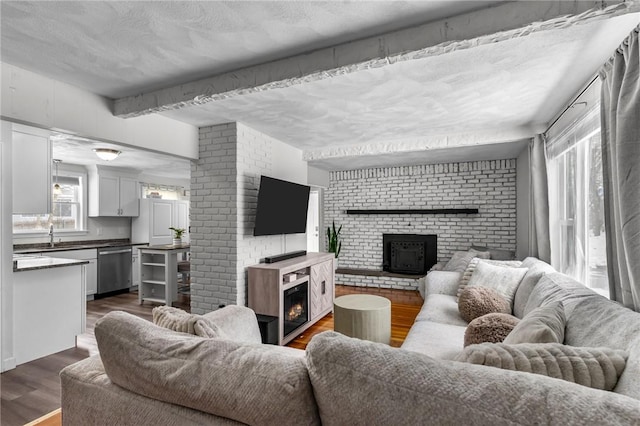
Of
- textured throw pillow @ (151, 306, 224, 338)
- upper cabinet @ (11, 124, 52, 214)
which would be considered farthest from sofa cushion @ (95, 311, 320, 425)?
upper cabinet @ (11, 124, 52, 214)

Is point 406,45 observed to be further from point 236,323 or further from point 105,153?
point 105,153

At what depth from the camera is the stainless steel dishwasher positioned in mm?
5176

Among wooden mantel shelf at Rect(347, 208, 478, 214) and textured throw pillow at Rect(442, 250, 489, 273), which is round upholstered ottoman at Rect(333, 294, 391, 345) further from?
wooden mantel shelf at Rect(347, 208, 478, 214)

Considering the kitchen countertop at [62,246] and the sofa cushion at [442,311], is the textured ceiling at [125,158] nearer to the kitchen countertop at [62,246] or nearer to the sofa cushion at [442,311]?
the kitchen countertop at [62,246]

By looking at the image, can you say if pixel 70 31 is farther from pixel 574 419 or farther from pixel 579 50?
pixel 579 50

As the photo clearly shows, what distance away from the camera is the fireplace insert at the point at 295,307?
132 inches

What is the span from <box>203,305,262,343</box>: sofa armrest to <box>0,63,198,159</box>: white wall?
6.38 feet

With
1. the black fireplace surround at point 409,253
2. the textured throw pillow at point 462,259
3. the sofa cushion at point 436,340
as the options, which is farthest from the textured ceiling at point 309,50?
the black fireplace surround at point 409,253

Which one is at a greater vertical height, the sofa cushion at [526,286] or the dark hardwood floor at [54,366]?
the sofa cushion at [526,286]

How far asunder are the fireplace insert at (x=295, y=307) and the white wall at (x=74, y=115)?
2.00 m

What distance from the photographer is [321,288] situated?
412cm

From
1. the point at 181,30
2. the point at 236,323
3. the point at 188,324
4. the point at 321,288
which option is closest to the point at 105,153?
the point at 181,30

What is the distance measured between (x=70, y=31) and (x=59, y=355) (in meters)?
2.98

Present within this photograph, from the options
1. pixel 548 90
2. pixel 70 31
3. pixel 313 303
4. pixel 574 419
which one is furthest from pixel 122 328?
pixel 548 90
